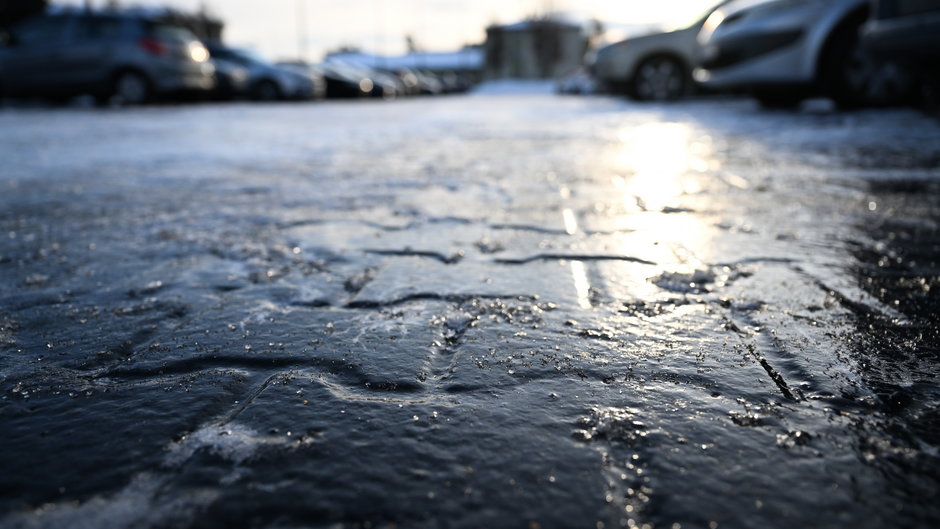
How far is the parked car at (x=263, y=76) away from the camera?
16.8 meters

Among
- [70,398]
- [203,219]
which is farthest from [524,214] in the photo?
[70,398]

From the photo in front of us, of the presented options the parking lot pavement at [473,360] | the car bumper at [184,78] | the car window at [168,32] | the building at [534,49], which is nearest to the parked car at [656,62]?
the car bumper at [184,78]

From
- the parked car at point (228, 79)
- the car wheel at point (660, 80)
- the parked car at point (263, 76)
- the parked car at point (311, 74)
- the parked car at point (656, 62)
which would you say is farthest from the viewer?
the parked car at point (311, 74)

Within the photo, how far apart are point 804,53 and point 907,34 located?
6.67 ft

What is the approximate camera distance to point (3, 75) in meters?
11.8

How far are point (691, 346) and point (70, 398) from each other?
1.19 m

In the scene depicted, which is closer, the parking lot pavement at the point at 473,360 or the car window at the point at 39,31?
the parking lot pavement at the point at 473,360

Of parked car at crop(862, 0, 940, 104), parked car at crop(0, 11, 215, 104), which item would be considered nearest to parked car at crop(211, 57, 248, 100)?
parked car at crop(0, 11, 215, 104)

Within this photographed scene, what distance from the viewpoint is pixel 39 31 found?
38.3 feet

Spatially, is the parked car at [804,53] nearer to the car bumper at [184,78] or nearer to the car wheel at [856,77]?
the car wheel at [856,77]

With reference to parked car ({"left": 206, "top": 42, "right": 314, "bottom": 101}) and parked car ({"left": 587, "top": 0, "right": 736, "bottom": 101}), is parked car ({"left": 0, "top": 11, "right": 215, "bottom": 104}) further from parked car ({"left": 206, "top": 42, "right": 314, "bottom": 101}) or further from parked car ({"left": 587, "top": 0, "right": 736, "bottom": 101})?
parked car ({"left": 587, "top": 0, "right": 736, "bottom": 101})

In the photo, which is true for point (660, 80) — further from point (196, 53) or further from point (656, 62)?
point (196, 53)

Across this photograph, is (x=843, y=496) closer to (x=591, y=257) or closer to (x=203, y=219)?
(x=591, y=257)

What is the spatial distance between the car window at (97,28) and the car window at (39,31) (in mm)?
298
